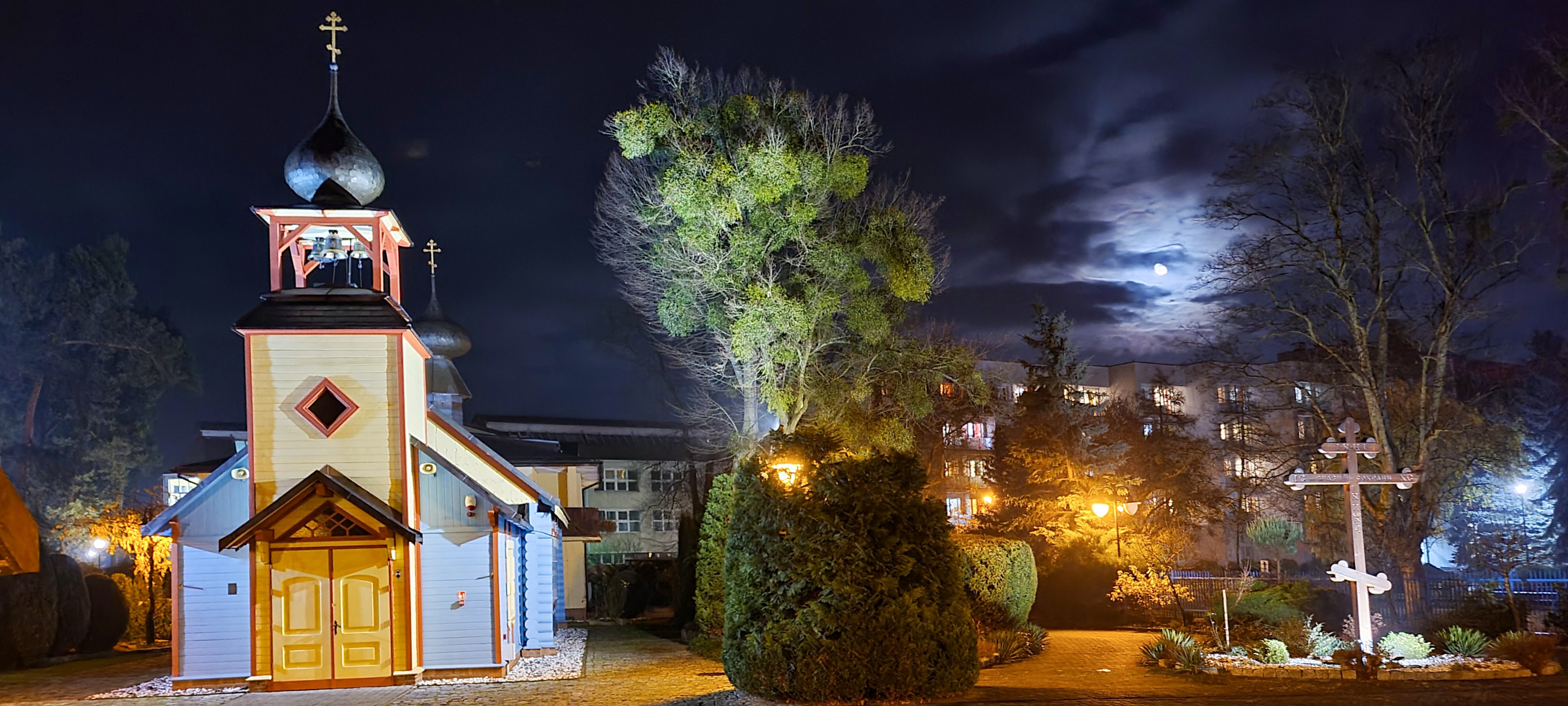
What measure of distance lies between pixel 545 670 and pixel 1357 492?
12.8m

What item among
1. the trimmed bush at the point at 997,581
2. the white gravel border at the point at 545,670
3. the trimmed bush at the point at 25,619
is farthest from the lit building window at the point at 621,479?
the trimmed bush at the point at 997,581

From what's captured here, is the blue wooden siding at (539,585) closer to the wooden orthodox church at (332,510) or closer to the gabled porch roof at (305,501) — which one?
the wooden orthodox church at (332,510)

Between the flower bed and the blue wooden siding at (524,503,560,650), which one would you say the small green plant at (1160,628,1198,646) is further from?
the blue wooden siding at (524,503,560,650)

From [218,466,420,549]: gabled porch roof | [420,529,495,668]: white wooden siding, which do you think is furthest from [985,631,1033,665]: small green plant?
[218,466,420,549]: gabled porch roof

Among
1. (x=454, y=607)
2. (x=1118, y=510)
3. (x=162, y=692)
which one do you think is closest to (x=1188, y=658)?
(x=454, y=607)

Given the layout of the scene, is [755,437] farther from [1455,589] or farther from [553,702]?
[1455,589]

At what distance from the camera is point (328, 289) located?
59.0 feet

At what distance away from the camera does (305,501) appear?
17.0 m

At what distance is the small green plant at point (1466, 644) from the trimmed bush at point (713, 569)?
463 inches

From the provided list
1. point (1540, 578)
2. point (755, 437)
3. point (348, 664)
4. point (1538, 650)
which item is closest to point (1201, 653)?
point (1538, 650)

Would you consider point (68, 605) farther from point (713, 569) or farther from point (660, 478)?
point (660, 478)

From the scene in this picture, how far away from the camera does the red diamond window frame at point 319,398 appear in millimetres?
17391

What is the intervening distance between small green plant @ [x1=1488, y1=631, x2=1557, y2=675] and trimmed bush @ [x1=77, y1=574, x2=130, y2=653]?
25447 millimetres

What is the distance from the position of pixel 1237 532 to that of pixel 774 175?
829 inches
